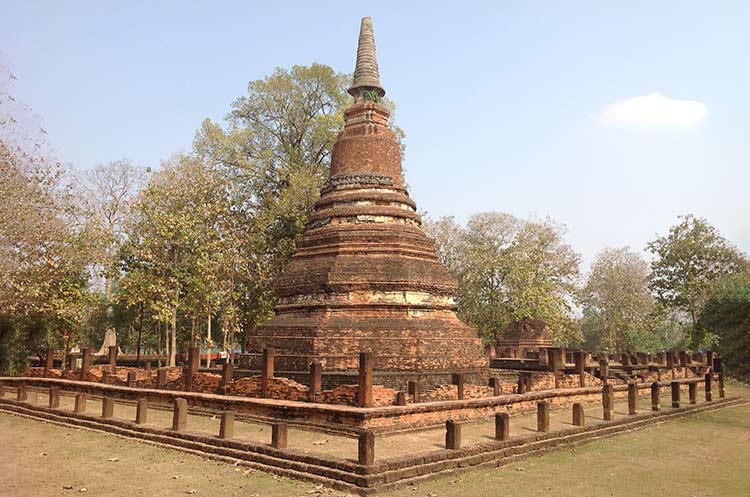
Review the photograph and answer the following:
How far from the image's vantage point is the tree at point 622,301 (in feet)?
168

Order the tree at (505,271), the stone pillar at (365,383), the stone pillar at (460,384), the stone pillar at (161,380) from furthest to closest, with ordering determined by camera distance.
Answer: the tree at (505,271)
the stone pillar at (161,380)
the stone pillar at (460,384)
the stone pillar at (365,383)

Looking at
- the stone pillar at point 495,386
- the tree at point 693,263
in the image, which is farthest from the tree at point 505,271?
the stone pillar at point 495,386

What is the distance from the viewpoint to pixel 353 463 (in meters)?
8.99

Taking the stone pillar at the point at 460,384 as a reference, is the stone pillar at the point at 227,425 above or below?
below

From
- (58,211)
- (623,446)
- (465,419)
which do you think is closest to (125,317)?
(58,211)

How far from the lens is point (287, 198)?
28375mm

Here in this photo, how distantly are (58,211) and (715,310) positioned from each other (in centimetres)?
2815

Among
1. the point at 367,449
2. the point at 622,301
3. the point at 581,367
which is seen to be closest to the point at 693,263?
the point at 622,301

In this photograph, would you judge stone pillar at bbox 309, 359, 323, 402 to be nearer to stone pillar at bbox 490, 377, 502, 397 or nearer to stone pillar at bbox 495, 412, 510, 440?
stone pillar at bbox 495, 412, 510, 440

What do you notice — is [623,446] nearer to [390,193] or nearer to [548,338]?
[390,193]

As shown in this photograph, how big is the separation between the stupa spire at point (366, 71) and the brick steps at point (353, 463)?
1534cm

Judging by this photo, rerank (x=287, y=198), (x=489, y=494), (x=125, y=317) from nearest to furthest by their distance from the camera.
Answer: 1. (x=489, y=494)
2. (x=287, y=198)
3. (x=125, y=317)

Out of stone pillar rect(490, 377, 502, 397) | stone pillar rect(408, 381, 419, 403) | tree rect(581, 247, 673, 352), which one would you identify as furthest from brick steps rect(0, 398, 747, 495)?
tree rect(581, 247, 673, 352)

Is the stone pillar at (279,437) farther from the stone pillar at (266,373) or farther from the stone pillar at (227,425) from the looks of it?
the stone pillar at (266,373)
